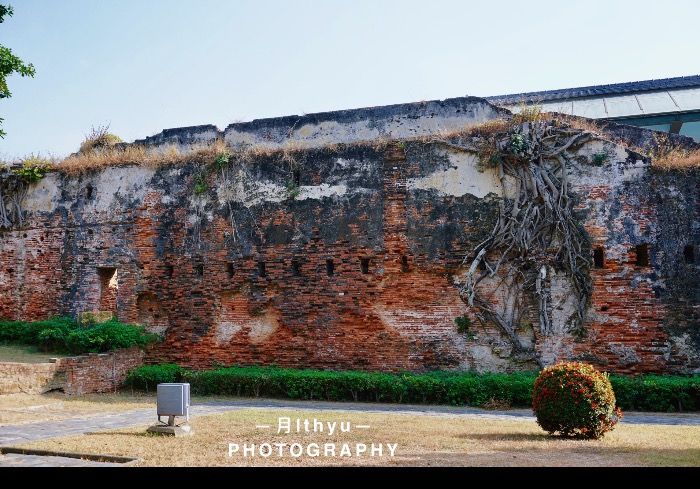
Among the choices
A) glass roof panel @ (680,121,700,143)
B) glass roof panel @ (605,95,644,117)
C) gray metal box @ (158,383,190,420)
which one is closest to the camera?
gray metal box @ (158,383,190,420)

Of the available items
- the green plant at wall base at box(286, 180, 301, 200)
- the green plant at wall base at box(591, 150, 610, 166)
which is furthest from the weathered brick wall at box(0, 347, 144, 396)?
the green plant at wall base at box(591, 150, 610, 166)

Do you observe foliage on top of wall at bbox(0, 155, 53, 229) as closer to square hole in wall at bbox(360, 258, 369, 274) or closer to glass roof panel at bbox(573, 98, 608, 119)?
square hole in wall at bbox(360, 258, 369, 274)

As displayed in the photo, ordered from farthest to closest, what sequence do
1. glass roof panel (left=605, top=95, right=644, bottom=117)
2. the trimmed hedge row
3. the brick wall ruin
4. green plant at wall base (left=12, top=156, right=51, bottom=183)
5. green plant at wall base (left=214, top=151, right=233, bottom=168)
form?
glass roof panel (left=605, top=95, right=644, bottom=117)
green plant at wall base (left=12, top=156, right=51, bottom=183)
green plant at wall base (left=214, top=151, right=233, bottom=168)
the brick wall ruin
the trimmed hedge row

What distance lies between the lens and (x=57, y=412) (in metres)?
10.4

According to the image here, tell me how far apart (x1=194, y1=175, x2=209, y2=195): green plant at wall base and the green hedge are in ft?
10.7

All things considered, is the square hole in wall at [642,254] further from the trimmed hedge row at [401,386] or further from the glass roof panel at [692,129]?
the glass roof panel at [692,129]

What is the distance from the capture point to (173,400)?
7.73 meters

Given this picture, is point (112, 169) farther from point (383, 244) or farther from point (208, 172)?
point (383, 244)

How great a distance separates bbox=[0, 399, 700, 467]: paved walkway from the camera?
20.9ft

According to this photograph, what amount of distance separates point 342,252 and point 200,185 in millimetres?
3693

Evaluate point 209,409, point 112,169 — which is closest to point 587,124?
point 209,409

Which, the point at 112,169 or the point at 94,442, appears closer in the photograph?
the point at 94,442

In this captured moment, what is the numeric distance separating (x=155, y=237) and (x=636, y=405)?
10.3m

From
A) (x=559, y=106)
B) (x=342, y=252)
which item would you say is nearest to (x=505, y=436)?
(x=342, y=252)
